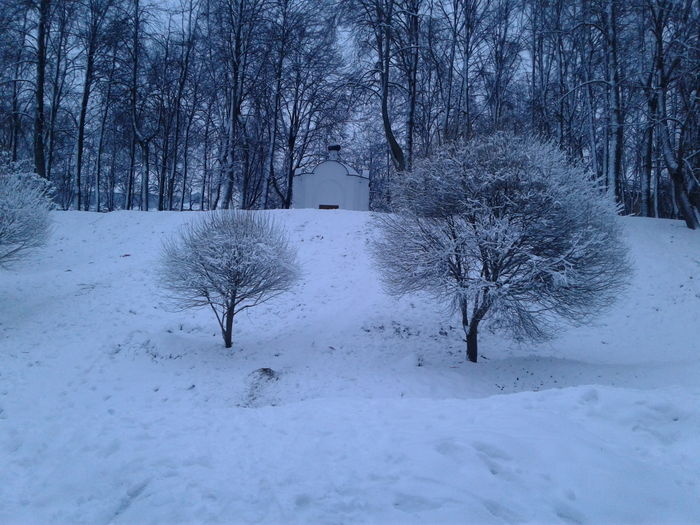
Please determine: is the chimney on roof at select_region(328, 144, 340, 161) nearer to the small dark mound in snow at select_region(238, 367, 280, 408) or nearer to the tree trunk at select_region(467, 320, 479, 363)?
the tree trunk at select_region(467, 320, 479, 363)

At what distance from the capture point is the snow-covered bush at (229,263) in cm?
840

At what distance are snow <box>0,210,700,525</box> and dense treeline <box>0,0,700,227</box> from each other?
6.72m

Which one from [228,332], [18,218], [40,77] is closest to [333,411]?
[228,332]

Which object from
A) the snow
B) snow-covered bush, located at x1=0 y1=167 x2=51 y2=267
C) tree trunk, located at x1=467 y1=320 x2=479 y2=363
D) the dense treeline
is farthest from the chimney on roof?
tree trunk, located at x1=467 y1=320 x2=479 y2=363

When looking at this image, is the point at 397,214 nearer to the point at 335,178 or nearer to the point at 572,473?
the point at 572,473

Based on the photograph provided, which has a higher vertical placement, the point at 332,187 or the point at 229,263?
the point at 332,187

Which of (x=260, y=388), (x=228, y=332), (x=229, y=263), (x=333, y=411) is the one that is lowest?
(x=260, y=388)

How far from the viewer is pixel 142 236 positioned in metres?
15.4

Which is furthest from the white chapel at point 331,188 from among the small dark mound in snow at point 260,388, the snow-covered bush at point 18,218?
the small dark mound in snow at point 260,388

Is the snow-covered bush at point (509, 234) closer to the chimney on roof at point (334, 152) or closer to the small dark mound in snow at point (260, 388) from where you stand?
the small dark mound in snow at point (260, 388)

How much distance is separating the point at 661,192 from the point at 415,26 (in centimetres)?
2031

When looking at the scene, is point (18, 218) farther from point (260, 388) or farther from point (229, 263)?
point (260, 388)

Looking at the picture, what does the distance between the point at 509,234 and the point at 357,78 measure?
13.6 metres

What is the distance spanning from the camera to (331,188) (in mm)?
20469
